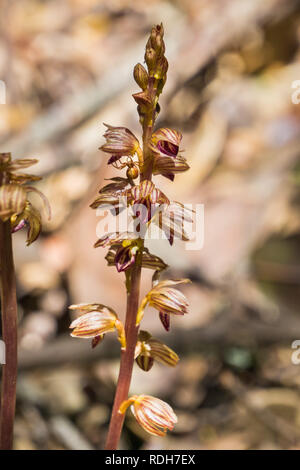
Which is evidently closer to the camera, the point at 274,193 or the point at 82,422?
the point at 82,422

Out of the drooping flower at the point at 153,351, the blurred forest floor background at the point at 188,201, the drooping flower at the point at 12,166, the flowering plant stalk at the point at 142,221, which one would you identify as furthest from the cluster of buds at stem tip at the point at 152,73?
the blurred forest floor background at the point at 188,201

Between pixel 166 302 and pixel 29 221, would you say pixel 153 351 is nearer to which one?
pixel 166 302

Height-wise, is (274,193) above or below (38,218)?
above

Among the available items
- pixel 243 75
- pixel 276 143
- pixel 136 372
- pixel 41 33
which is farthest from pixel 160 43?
pixel 41 33

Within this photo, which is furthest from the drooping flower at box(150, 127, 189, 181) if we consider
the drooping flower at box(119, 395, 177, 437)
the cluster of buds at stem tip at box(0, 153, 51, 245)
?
the drooping flower at box(119, 395, 177, 437)

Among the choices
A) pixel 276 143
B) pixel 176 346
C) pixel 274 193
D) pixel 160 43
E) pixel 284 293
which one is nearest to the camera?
pixel 160 43
